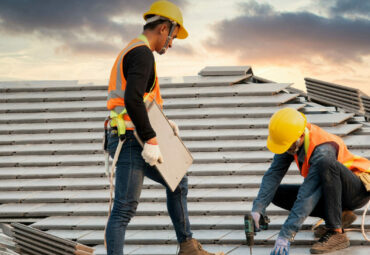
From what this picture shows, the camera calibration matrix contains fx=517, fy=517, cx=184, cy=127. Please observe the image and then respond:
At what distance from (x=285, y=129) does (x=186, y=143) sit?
2.41m

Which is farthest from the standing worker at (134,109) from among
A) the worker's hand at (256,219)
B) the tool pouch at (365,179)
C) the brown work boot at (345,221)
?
the tool pouch at (365,179)

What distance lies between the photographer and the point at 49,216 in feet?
18.2

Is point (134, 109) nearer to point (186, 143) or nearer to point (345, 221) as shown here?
point (345, 221)

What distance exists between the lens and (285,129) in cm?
421

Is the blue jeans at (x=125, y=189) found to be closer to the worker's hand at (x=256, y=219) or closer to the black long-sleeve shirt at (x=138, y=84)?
the black long-sleeve shirt at (x=138, y=84)

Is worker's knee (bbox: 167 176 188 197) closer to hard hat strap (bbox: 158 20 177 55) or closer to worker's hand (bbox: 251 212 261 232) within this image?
worker's hand (bbox: 251 212 261 232)

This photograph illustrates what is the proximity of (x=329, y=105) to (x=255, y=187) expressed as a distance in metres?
2.74

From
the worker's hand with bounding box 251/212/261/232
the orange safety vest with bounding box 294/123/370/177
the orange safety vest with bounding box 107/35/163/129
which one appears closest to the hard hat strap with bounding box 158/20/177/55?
the orange safety vest with bounding box 107/35/163/129

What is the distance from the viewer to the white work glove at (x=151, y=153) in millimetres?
3357

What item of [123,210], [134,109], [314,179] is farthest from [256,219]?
[134,109]

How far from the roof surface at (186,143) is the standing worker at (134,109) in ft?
3.96

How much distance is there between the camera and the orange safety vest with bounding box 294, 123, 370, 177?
429 centimetres

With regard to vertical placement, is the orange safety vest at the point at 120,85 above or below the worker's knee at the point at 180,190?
above

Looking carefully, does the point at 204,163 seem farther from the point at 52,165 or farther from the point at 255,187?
the point at 52,165
